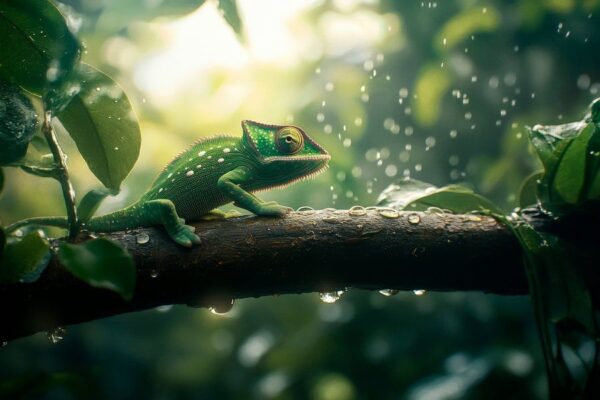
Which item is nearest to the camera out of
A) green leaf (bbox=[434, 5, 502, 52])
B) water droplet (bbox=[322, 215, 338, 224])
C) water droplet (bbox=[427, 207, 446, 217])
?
water droplet (bbox=[322, 215, 338, 224])

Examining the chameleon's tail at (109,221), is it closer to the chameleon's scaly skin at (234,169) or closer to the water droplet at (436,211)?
the chameleon's scaly skin at (234,169)

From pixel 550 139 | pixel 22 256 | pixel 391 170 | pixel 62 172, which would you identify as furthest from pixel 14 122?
pixel 391 170

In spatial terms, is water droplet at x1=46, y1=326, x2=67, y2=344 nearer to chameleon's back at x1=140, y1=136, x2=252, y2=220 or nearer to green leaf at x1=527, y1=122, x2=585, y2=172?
chameleon's back at x1=140, y1=136, x2=252, y2=220

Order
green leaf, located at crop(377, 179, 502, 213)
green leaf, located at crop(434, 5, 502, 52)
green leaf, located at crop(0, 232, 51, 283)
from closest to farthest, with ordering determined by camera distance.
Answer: green leaf, located at crop(0, 232, 51, 283) < green leaf, located at crop(377, 179, 502, 213) < green leaf, located at crop(434, 5, 502, 52)

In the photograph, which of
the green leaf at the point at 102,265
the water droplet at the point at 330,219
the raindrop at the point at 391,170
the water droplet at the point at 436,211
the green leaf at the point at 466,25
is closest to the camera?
the green leaf at the point at 102,265

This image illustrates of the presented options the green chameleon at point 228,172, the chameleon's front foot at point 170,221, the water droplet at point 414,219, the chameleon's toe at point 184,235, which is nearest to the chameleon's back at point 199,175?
the green chameleon at point 228,172

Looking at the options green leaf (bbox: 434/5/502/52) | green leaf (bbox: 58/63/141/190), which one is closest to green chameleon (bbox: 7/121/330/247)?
green leaf (bbox: 58/63/141/190)

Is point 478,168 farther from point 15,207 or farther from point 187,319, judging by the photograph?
point 15,207

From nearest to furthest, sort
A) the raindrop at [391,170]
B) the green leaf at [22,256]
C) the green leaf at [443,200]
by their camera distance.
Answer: the green leaf at [22,256], the green leaf at [443,200], the raindrop at [391,170]
